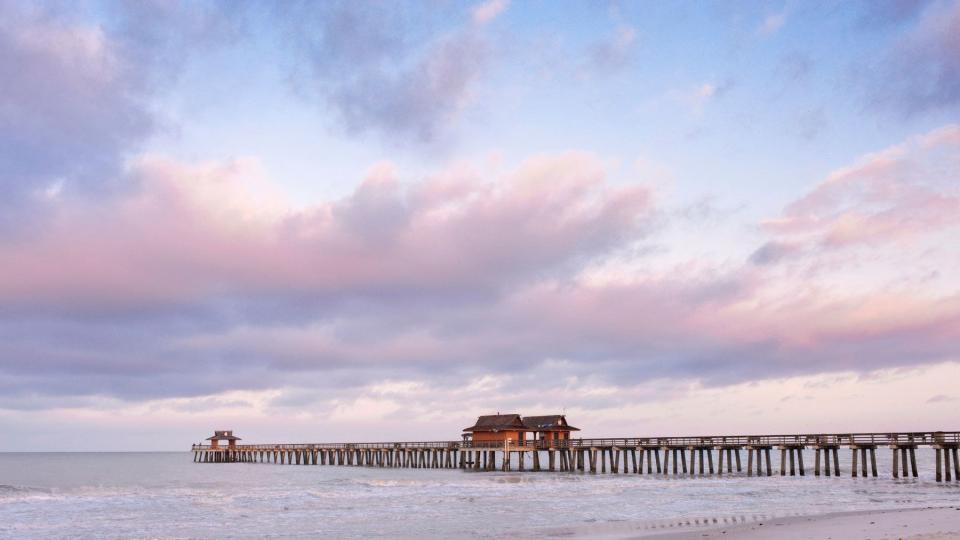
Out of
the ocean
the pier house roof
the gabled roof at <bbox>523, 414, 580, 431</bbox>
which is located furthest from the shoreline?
the pier house roof

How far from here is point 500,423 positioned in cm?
7512

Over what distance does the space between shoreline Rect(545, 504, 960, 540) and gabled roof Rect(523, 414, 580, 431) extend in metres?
45.5

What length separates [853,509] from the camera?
103ft

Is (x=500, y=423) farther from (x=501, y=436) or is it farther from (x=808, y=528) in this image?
(x=808, y=528)

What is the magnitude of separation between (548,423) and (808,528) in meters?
50.6

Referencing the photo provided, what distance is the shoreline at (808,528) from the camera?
881 inches

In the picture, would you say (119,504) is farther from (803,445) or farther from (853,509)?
(803,445)

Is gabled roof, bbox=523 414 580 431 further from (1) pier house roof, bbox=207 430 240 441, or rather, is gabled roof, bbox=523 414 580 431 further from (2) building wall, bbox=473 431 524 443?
(1) pier house roof, bbox=207 430 240 441

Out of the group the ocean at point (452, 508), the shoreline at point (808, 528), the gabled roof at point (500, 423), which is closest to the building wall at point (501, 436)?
the gabled roof at point (500, 423)

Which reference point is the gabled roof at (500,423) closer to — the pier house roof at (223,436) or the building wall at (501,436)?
the building wall at (501,436)

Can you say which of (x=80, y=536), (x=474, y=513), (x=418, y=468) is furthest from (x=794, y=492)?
(x=418, y=468)

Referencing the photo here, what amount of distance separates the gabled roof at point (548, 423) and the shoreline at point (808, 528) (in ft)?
149

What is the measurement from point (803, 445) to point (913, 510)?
78.8 feet

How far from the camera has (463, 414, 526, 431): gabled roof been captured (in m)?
74.5
